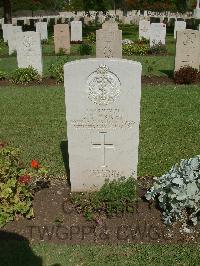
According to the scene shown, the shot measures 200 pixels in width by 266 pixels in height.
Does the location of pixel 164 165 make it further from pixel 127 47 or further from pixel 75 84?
pixel 127 47

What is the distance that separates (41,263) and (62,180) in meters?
1.99

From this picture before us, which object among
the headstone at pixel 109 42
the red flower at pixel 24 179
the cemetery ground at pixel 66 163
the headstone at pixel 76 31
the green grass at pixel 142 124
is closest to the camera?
the cemetery ground at pixel 66 163

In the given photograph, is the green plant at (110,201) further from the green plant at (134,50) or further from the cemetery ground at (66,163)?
the green plant at (134,50)

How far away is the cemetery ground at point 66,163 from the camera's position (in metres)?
4.48

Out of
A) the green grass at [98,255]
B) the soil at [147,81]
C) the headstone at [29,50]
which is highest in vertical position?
the headstone at [29,50]

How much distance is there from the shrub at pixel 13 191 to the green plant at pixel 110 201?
2.14 feet

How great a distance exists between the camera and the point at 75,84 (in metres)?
4.90

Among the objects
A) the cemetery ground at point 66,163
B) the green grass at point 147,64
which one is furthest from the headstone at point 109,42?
the green grass at point 147,64

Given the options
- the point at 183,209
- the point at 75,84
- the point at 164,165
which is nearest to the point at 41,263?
the point at 183,209

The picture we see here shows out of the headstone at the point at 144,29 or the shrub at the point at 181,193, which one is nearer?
the shrub at the point at 181,193

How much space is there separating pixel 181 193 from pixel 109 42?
33.8 feet

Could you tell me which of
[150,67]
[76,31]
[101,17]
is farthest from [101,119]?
[101,17]

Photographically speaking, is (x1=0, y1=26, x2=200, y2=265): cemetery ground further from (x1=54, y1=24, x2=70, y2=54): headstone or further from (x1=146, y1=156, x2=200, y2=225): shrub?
(x1=54, y1=24, x2=70, y2=54): headstone

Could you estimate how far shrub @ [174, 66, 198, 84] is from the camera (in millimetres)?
13031
